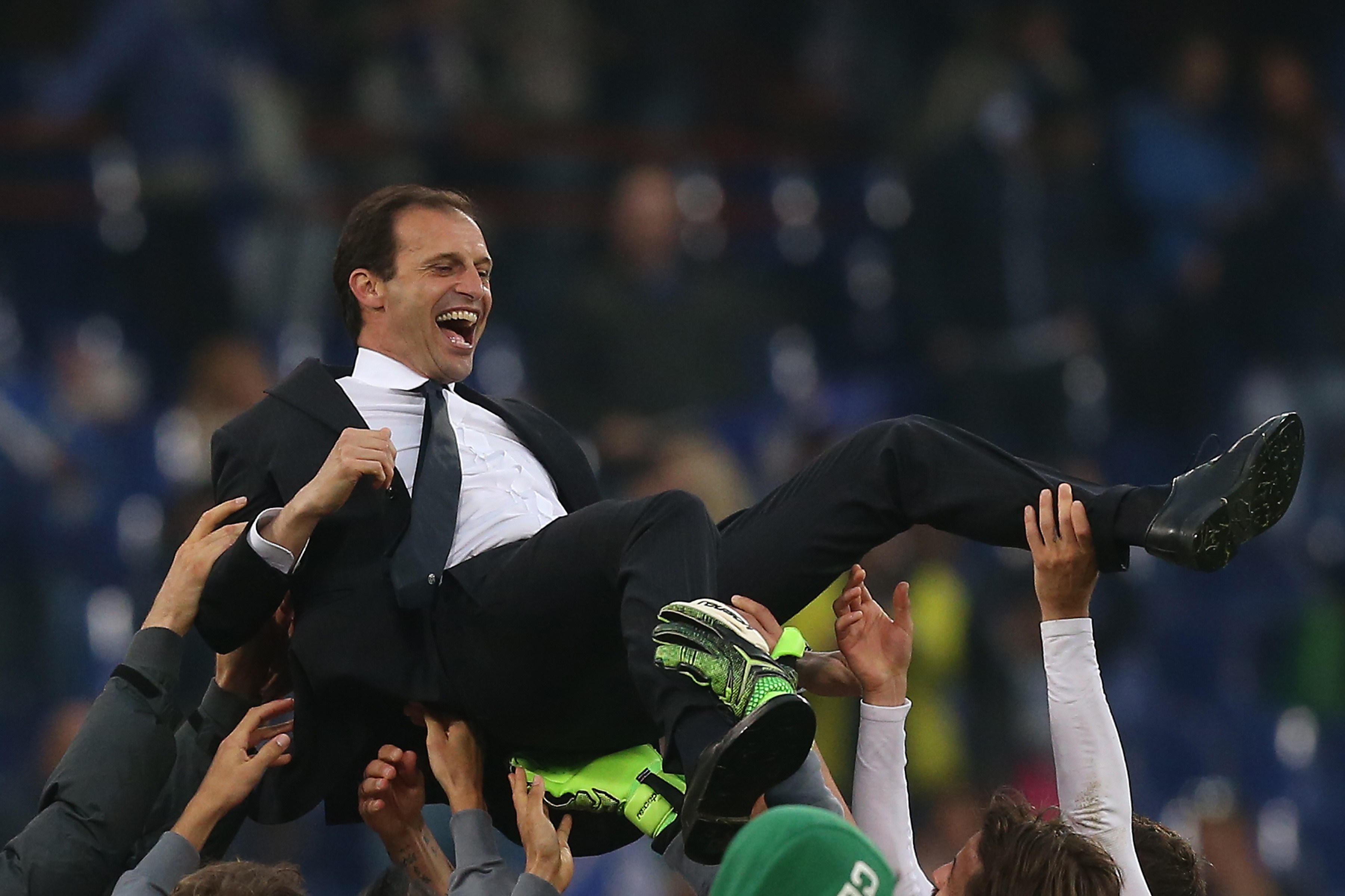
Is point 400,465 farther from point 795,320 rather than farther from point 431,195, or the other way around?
point 795,320

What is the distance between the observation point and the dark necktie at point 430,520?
301 centimetres

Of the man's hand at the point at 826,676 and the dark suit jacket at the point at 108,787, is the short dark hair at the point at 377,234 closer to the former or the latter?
the dark suit jacket at the point at 108,787

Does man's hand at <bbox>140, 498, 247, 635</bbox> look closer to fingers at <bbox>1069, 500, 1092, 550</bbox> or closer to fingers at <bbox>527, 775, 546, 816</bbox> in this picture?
fingers at <bbox>527, 775, 546, 816</bbox>

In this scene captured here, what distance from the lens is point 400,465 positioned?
10.5 ft

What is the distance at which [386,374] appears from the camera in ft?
10.8

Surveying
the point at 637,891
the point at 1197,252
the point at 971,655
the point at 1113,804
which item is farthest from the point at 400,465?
the point at 1197,252

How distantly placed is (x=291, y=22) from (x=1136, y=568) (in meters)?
4.01

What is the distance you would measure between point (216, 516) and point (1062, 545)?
1.37 metres

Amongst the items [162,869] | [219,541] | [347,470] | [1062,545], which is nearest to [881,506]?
[1062,545]

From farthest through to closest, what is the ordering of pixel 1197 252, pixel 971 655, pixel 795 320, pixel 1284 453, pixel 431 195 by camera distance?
pixel 1197 252 < pixel 795 320 < pixel 971 655 < pixel 431 195 < pixel 1284 453

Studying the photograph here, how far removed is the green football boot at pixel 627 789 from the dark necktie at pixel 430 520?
14.4 inches

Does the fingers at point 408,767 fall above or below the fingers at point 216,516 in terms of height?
below

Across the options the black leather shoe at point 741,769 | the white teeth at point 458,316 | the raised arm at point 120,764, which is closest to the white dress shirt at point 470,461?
the white teeth at point 458,316

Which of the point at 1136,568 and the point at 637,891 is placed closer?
the point at 637,891
